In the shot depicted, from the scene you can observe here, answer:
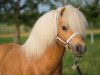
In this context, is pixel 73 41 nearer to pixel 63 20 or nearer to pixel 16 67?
pixel 63 20

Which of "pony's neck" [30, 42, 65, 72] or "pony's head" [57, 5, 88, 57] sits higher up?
"pony's head" [57, 5, 88, 57]

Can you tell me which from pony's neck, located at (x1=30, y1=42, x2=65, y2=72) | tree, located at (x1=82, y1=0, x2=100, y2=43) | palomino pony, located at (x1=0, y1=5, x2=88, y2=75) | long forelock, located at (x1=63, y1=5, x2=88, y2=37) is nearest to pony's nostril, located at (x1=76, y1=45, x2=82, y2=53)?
palomino pony, located at (x1=0, y1=5, x2=88, y2=75)

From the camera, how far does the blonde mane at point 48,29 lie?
472cm

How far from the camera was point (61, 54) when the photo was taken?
4941 millimetres

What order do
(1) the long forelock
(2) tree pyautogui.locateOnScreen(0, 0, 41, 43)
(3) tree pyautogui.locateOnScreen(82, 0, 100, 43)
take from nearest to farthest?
(1) the long forelock, (2) tree pyautogui.locateOnScreen(0, 0, 41, 43), (3) tree pyautogui.locateOnScreen(82, 0, 100, 43)

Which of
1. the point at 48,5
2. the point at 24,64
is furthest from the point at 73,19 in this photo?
the point at 48,5

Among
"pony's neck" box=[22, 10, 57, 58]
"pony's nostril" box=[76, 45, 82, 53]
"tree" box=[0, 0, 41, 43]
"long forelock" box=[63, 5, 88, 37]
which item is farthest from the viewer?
"tree" box=[0, 0, 41, 43]

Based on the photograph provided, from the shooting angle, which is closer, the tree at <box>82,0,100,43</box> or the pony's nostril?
the pony's nostril

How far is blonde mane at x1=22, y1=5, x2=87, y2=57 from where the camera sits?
4719mm

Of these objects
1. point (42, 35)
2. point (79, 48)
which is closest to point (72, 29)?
point (79, 48)

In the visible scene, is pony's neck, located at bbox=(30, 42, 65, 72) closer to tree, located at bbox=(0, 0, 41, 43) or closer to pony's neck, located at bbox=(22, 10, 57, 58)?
pony's neck, located at bbox=(22, 10, 57, 58)

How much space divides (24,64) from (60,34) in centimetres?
66

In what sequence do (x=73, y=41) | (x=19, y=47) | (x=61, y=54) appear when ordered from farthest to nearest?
(x=19, y=47)
(x=61, y=54)
(x=73, y=41)

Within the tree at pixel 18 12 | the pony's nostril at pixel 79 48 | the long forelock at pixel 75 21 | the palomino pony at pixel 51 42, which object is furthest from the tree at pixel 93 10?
the pony's nostril at pixel 79 48
